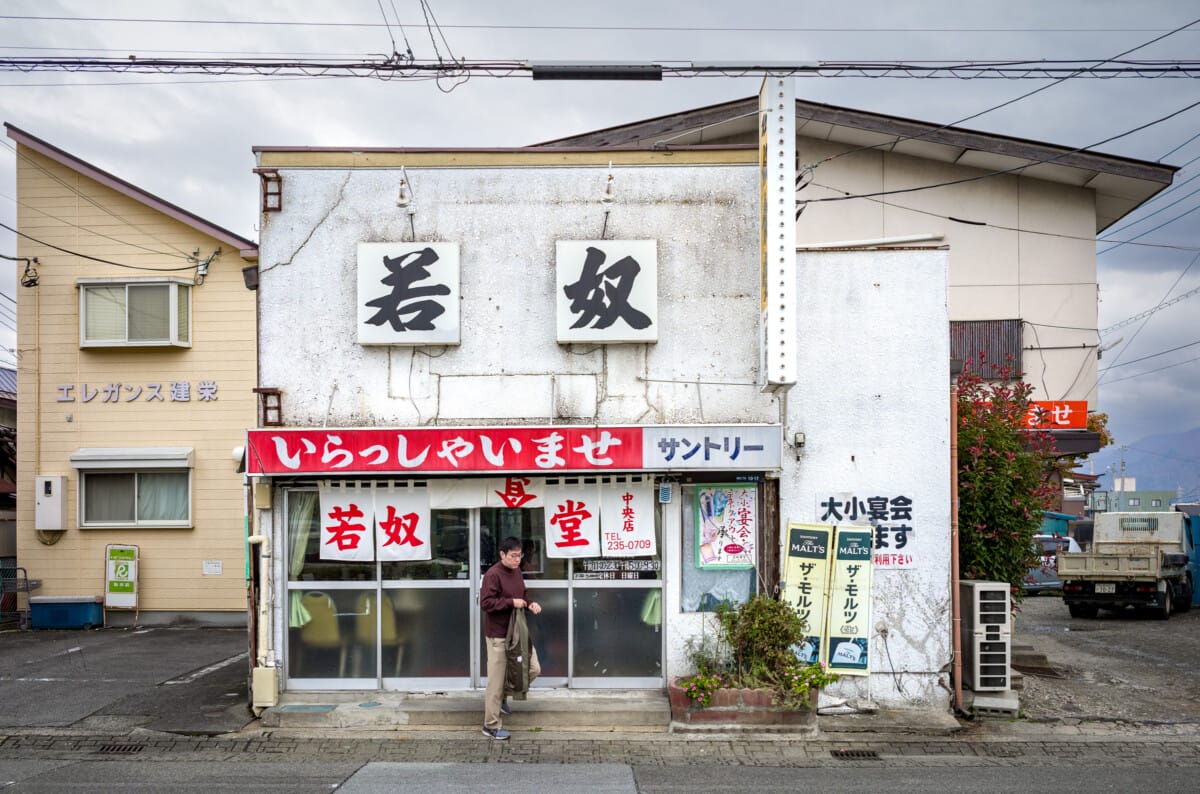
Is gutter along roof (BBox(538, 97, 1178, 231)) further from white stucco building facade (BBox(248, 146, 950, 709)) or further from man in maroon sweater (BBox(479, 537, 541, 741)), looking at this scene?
man in maroon sweater (BBox(479, 537, 541, 741))

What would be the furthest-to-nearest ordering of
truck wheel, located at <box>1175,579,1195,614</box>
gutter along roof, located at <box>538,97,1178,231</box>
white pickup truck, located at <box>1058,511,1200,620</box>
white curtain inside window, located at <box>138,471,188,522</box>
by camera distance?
1. truck wheel, located at <box>1175,579,1195,614</box>
2. gutter along roof, located at <box>538,97,1178,231</box>
3. white pickup truck, located at <box>1058,511,1200,620</box>
4. white curtain inside window, located at <box>138,471,188,522</box>

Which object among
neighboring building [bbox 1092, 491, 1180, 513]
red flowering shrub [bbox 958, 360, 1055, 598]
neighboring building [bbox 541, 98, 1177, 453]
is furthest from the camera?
neighboring building [bbox 1092, 491, 1180, 513]

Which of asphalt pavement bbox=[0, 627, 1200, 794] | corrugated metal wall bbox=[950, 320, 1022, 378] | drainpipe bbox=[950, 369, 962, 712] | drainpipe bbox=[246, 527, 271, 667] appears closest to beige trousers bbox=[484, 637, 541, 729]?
asphalt pavement bbox=[0, 627, 1200, 794]

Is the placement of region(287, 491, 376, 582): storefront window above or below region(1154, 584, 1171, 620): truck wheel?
above

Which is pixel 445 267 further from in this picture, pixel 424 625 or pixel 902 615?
pixel 902 615

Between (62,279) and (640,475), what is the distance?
505 inches

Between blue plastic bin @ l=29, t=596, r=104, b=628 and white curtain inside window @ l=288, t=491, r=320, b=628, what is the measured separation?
8599mm

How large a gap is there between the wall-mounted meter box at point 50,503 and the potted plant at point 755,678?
12613 millimetres

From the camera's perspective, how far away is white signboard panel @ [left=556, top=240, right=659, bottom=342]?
32.4 ft

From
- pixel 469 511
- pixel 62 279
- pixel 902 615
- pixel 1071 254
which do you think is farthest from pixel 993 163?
pixel 62 279

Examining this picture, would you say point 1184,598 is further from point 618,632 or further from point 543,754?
point 543,754

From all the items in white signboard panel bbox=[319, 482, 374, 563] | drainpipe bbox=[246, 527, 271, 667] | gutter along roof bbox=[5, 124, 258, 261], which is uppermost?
gutter along roof bbox=[5, 124, 258, 261]

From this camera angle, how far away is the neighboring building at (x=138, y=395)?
16.7 meters

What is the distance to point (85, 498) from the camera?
1680 centimetres
